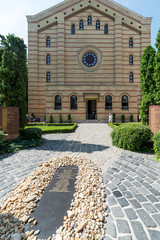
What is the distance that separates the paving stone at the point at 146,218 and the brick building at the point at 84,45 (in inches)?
778

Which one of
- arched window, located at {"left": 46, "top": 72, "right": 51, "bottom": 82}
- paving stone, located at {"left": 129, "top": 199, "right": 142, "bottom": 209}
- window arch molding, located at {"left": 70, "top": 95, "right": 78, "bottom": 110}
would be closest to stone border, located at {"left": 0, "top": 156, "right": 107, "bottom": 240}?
paving stone, located at {"left": 129, "top": 199, "right": 142, "bottom": 209}

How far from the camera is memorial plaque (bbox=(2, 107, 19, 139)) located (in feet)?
27.2

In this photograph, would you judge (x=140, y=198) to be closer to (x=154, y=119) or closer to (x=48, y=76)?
(x=154, y=119)

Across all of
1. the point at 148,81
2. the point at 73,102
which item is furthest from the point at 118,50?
the point at 148,81

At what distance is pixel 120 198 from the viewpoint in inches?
115

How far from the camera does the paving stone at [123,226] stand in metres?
2.12

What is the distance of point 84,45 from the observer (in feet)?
74.4

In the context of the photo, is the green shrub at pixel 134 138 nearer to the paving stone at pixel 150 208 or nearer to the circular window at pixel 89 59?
the paving stone at pixel 150 208

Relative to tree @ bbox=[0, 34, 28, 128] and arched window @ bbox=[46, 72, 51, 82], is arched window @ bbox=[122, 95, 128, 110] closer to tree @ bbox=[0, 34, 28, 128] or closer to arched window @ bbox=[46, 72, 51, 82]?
arched window @ bbox=[46, 72, 51, 82]

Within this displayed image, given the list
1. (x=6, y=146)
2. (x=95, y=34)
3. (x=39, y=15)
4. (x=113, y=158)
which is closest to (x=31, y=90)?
(x=39, y=15)

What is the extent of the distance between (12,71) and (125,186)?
912 centimetres

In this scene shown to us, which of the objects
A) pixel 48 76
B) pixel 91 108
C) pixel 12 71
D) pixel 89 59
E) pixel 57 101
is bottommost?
pixel 91 108

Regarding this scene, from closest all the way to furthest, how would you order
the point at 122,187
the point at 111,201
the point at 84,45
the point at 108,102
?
the point at 111,201
the point at 122,187
the point at 108,102
the point at 84,45

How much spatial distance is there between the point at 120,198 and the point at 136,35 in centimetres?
2849
